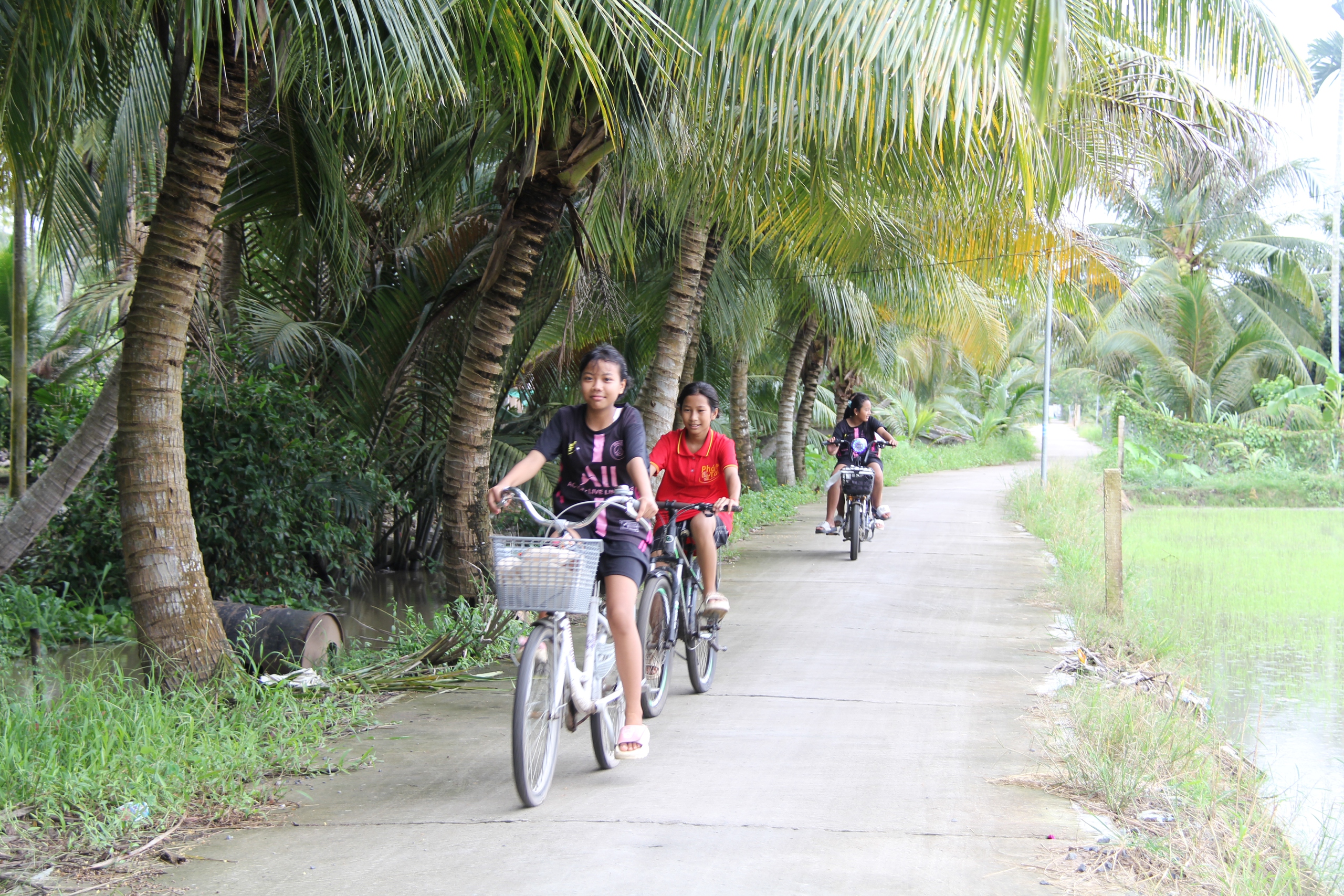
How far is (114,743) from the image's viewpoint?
457 centimetres

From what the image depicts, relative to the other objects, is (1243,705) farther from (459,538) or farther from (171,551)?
(171,551)

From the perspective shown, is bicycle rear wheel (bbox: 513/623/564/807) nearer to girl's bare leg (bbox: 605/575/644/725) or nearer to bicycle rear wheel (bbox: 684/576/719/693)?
girl's bare leg (bbox: 605/575/644/725)

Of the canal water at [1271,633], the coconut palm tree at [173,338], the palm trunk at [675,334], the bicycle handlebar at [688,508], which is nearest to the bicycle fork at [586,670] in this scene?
the bicycle handlebar at [688,508]

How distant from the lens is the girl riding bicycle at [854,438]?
1243 centimetres

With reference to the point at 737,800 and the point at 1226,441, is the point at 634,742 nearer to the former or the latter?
the point at 737,800

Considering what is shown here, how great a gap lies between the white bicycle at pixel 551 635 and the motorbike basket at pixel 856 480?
779 cm

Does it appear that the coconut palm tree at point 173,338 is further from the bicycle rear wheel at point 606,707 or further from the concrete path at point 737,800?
the bicycle rear wheel at point 606,707

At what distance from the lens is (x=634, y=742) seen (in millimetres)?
4691

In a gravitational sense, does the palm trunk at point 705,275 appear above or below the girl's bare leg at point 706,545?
above

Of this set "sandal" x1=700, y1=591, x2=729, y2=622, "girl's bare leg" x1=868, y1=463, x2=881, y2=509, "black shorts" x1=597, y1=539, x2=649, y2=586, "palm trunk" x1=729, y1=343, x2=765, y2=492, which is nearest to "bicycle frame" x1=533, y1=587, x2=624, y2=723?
"black shorts" x1=597, y1=539, x2=649, y2=586

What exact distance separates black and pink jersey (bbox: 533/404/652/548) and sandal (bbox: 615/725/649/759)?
0.91 metres

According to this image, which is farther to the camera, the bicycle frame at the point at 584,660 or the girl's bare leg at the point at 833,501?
the girl's bare leg at the point at 833,501

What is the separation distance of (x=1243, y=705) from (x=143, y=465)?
6472 millimetres

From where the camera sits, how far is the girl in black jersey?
4.65 m
